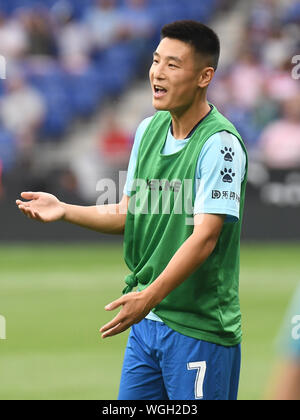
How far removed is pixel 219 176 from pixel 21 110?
11717mm

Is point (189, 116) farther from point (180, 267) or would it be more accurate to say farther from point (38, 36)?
point (38, 36)

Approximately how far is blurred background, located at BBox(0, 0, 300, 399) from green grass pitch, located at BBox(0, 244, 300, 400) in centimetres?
2

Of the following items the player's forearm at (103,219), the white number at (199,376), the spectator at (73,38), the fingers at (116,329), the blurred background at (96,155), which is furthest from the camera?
the spectator at (73,38)

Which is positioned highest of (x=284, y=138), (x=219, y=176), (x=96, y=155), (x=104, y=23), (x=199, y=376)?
(x=104, y=23)

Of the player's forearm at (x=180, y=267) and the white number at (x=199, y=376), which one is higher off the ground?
the player's forearm at (x=180, y=267)

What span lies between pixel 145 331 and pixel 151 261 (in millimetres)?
298

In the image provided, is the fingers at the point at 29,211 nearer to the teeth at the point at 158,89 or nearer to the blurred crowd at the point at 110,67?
the teeth at the point at 158,89

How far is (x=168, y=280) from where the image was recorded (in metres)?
3.58

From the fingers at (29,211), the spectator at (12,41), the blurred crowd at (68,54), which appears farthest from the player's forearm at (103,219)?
the spectator at (12,41)

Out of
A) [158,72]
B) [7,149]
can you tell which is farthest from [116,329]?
[7,149]

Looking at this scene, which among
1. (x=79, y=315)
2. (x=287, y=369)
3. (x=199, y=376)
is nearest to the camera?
(x=287, y=369)

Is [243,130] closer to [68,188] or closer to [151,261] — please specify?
[68,188]

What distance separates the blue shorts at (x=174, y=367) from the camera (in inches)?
152

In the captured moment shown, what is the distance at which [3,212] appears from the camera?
13.1 metres
